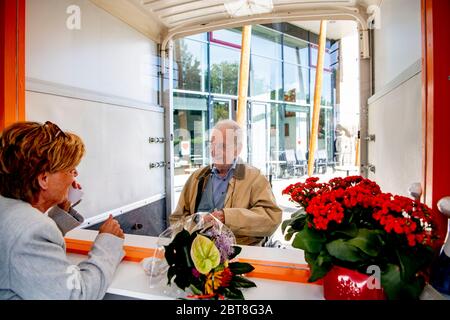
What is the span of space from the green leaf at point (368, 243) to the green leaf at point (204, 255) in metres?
0.34

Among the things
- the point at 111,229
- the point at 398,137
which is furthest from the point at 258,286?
the point at 398,137

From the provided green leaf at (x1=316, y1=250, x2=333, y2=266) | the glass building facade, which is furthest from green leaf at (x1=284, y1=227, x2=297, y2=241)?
the glass building facade

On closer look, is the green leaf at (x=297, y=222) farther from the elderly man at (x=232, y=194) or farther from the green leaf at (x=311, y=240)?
the elderly man at (x=232, y=194)

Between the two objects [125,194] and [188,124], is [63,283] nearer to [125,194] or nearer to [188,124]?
[125,194]

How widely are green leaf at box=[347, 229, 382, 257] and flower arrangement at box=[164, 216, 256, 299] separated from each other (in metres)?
0.31

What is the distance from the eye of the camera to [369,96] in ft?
5.52

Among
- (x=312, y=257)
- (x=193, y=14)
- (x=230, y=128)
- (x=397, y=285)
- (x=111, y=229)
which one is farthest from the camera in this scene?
(x=193, y=14)

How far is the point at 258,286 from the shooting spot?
0.88 metres

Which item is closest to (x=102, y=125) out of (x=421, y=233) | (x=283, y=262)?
(x=283, y=262)

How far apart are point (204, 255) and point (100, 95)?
5.98 ft

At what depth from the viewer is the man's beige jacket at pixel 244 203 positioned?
64.9 inches

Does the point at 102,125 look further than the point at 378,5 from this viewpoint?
Yes

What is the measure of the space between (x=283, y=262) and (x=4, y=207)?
0.86 meters

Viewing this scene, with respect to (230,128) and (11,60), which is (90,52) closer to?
(11,60)
